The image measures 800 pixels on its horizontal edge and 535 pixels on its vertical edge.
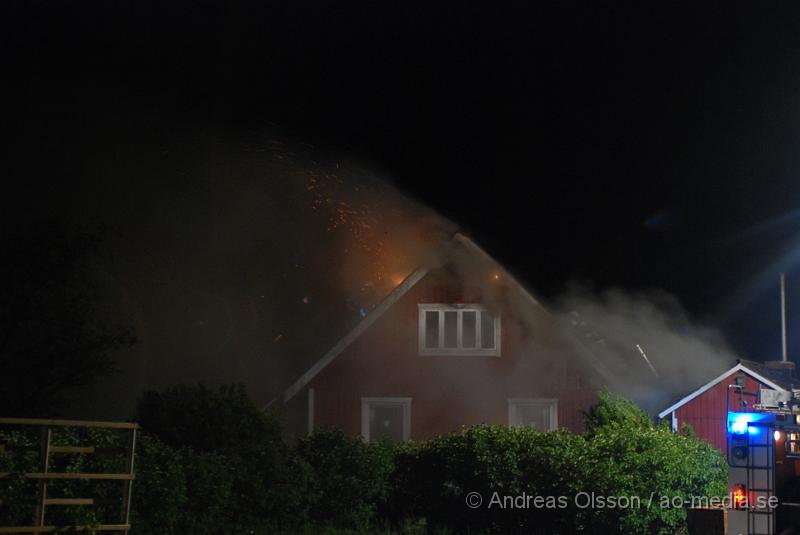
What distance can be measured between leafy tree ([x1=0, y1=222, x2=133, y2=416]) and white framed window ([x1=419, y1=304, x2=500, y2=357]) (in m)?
10.1

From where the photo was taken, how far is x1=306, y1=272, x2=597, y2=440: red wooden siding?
1160 inches

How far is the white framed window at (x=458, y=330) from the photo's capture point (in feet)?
98.3

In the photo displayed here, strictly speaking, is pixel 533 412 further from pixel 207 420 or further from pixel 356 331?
pixel 207 420

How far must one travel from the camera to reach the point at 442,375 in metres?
30.0

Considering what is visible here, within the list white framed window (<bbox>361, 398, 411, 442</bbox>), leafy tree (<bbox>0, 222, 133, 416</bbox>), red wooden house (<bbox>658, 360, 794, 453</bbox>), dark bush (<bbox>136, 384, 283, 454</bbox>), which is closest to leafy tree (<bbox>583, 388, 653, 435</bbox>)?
red wooden house (<bbox>658, 360, 794, 453</bbox>)

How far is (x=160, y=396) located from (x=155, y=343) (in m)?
33.8

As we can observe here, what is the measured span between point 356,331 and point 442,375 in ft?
9.57

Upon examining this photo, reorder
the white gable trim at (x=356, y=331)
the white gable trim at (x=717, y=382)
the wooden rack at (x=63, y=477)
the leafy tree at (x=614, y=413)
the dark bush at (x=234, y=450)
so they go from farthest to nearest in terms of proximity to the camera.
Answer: the white gable trim at (x=356, y=331) → the white gable trim at (x=717, y=382) → the leafy tree at (x=614, y=413) → the dark bush at (x=234, y=450) → the wooden rack at (x=63, y=477)

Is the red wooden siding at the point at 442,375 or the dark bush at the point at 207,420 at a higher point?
the red wooden siding at the point at 442,375

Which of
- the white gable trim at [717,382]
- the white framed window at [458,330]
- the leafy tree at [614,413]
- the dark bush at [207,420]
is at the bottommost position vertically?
the dark bush at [207,420]

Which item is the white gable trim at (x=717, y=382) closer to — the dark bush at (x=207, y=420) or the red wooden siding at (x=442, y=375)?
the red wooden siding at (x=442, y=375)

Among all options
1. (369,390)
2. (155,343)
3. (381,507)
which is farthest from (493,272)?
(155,343)

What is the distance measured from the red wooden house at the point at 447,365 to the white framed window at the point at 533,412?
0.03 m

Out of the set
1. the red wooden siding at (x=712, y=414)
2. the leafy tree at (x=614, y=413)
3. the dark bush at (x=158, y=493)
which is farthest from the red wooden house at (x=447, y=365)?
the dark bush at (x=158, y=493)
